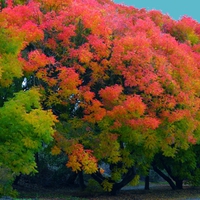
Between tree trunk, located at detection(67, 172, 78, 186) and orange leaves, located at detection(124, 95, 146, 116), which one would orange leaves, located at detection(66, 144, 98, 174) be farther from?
tree trunk, located at detection(67, 172, 78, 186)

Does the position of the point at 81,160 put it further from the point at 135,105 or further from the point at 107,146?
the point at 135,105

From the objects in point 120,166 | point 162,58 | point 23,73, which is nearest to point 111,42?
point 162,58

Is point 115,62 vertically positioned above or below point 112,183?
above

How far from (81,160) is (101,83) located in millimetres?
4324

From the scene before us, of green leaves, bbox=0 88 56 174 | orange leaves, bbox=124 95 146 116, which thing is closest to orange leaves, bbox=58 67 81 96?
green leaves, bbox=0 88 56 174

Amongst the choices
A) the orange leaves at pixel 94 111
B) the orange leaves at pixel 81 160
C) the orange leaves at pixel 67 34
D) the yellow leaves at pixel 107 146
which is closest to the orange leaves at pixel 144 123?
the yellow leaves at pixel 107 146

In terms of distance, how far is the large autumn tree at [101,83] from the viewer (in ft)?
76.4

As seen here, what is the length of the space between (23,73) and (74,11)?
4308 millimetres

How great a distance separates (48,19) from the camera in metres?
24.3

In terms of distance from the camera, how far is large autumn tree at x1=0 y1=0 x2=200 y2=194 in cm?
2328

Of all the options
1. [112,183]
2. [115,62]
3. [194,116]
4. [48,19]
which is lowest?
[112,183]

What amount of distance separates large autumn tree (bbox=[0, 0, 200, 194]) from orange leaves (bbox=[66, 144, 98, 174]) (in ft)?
0.16

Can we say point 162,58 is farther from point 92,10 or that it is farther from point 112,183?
point 112,183

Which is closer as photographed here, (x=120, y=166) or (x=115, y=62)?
(x=115, y=62)
